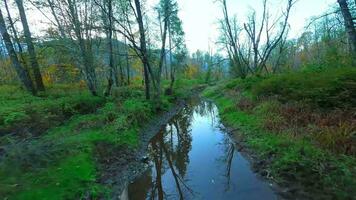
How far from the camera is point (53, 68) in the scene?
15.3m

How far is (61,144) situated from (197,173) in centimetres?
387

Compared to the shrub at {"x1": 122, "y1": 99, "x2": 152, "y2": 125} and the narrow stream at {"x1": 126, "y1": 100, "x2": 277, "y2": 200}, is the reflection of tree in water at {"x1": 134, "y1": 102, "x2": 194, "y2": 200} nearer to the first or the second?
the narrow stream at {"x1": 126, "y1": 100, "x2": 277, "y2": 200}

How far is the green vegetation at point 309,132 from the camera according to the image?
209 inches

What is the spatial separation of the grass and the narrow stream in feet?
3.63

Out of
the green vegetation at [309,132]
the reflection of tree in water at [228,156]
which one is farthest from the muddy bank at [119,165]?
the green vegetation at [309,132]

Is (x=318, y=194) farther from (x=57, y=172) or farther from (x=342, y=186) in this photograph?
(x=57, y=172)

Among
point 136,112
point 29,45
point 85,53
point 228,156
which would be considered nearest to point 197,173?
point 228,156

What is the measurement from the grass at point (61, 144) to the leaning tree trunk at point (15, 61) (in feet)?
4.74

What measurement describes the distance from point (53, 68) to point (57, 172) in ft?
37.4

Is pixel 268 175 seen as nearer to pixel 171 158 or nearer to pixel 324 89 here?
pixel 171 158

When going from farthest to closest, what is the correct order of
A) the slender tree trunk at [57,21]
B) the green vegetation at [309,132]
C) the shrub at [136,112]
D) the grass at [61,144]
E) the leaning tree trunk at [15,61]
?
the slender tree trunk at [57,21] < the leaning tree trunk at [15,61] < the shrub at [136,112] < the green vegetation at [309,132] < the grass at [61,144]

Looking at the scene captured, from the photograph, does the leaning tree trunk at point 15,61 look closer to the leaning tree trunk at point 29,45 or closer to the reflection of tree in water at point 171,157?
the leaning tree trunk at point 29,45

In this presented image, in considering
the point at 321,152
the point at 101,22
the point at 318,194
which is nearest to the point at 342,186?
the point at 318,194

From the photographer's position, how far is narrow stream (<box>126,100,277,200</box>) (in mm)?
5770
